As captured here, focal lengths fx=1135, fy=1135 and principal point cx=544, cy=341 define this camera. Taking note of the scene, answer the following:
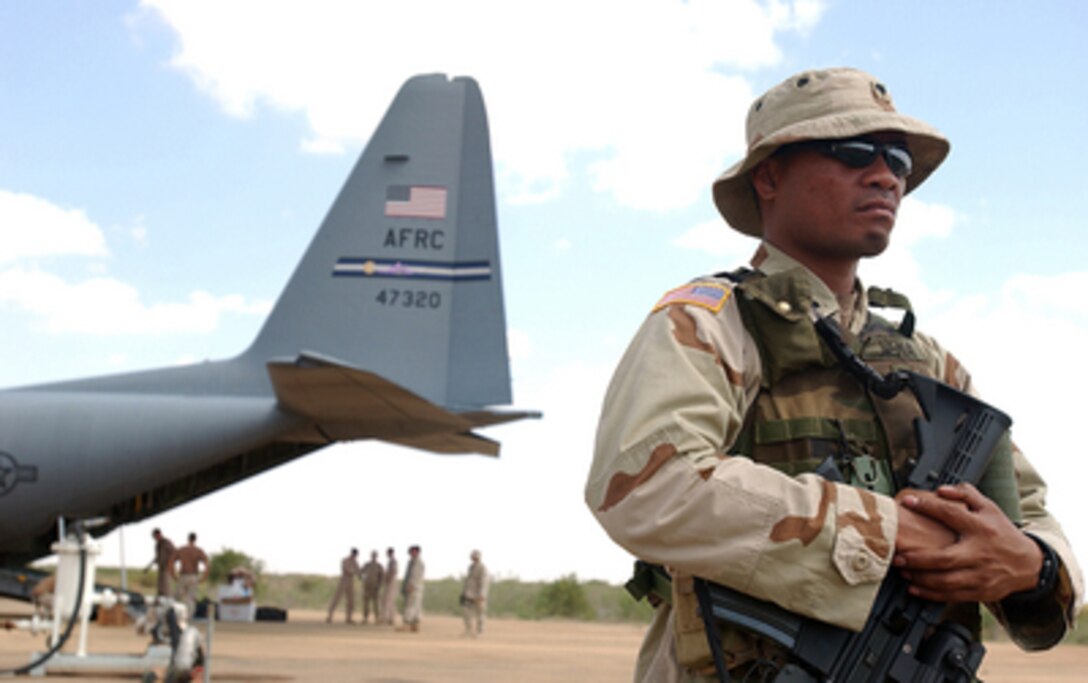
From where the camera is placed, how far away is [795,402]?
1.90 meters

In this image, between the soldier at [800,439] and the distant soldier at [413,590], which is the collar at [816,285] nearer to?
the soldier at [800,439]

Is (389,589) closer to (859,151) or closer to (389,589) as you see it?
(389,589)

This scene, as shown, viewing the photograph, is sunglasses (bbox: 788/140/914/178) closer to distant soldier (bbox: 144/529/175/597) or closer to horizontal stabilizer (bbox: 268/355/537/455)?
horizontal stabilizer (bbox: 268/355/537/455)

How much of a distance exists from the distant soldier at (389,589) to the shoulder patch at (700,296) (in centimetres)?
1981

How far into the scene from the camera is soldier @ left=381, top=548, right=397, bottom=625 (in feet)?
69.9

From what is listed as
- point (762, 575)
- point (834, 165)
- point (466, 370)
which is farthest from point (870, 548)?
point (466, 370)

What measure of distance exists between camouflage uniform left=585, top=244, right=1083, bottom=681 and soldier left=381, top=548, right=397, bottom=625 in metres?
19.9

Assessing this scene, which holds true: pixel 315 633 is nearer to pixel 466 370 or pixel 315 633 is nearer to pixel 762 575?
pixel 466 370

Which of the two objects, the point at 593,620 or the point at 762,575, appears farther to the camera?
the point at 593,620

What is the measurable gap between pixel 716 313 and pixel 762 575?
477 mm

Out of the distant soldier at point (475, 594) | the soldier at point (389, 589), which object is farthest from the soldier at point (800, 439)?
the soldier at point (389, 589)

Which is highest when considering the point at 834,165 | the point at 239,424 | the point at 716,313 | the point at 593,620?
the point at 239,424

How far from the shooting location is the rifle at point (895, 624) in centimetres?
169

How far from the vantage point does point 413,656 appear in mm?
12469
